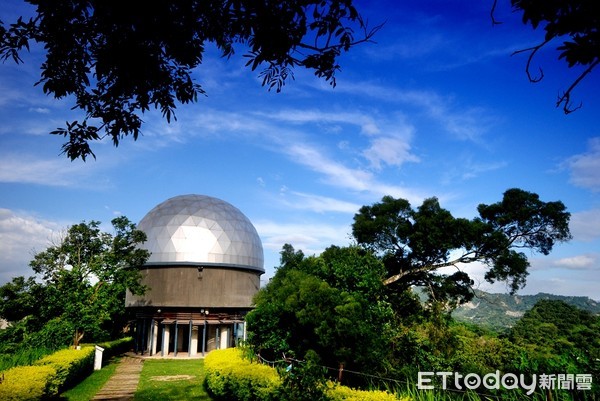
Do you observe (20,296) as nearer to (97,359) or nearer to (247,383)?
(97,359)

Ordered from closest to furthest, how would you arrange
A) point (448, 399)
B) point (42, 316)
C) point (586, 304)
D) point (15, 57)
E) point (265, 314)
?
1. point (15, 57)
2. point (448, 399)
3. point (265, 314)
4. point (42, 316)
5. point (586, 304)

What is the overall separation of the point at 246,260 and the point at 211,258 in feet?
11.1

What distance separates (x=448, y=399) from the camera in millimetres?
7898

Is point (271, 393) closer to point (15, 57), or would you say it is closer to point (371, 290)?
point (371, 290)

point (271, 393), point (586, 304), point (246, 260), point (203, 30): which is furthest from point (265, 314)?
point (586, 304)

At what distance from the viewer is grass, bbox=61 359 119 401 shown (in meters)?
14.5

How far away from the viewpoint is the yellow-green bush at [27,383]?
32.4 ft

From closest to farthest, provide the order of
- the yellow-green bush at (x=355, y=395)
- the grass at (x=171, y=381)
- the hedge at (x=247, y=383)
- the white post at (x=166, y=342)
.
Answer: the yellow-green bush at (x=355, y=395), the hedge at (x=247, y=383), the grass at (x=171, y=381), the white post at (x=166, y=342)

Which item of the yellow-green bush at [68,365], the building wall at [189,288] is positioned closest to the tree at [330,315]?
the yellow-green bush at [68,365]

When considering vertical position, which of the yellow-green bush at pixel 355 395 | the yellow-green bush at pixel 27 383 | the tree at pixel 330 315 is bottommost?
the yellow-green bush at pixel 27 383

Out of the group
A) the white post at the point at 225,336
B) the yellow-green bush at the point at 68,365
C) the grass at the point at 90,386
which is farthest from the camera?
the white post at the point at 225,336

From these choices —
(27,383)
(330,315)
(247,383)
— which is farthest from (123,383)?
(330,315)

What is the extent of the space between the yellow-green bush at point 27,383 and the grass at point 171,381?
3.13 metres

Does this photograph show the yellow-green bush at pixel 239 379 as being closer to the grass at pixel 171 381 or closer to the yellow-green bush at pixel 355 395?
the grass at pixel 171 381
